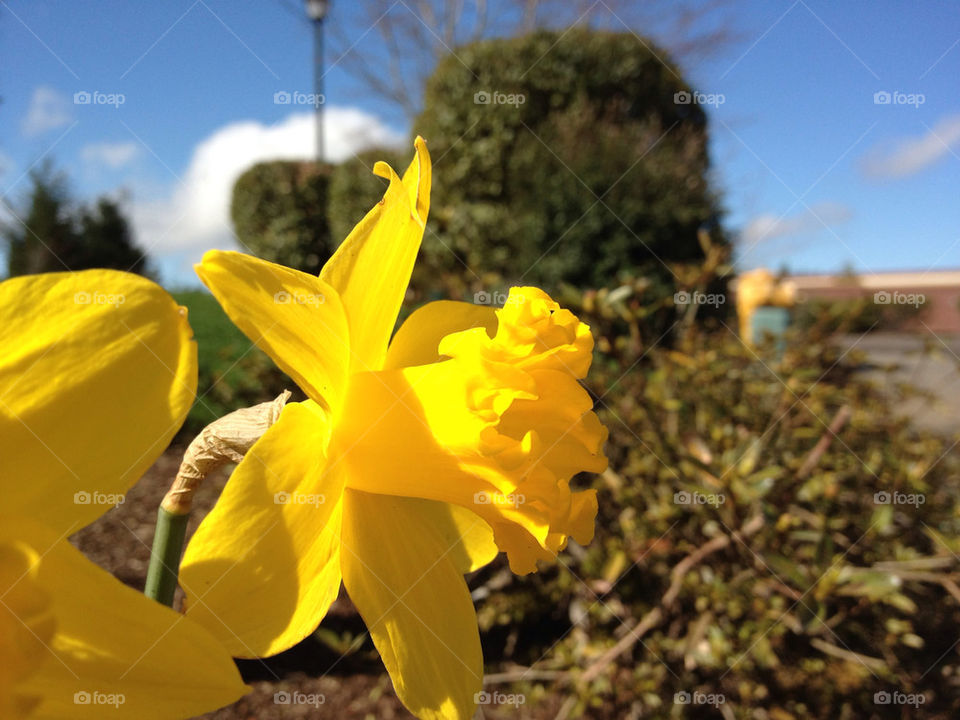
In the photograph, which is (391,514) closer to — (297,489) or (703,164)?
(297,489)

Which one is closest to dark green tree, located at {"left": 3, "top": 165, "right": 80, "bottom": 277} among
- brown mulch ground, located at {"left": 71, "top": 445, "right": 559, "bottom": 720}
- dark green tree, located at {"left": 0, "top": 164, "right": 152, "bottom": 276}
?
dark green tree, located at {"left": 0, "top": 164, "right": 152, "bottom": 276}

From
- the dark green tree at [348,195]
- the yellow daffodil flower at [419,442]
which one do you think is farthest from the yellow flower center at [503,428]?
the dark green tree at [348,195]

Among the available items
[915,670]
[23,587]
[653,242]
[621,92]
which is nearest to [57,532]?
[23,587]

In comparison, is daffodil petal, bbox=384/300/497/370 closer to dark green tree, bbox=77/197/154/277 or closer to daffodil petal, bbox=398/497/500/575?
daffodil petal, bbox=398/497/500/575

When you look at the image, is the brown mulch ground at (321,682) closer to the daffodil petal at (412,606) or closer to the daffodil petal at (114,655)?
the daffodil petal at (412,606)

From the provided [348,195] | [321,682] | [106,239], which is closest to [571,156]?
[348,195]

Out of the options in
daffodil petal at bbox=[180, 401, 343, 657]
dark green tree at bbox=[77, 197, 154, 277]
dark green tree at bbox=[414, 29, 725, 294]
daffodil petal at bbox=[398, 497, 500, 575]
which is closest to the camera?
daffodil petal at bbox=[180, 401, 343, 657]
